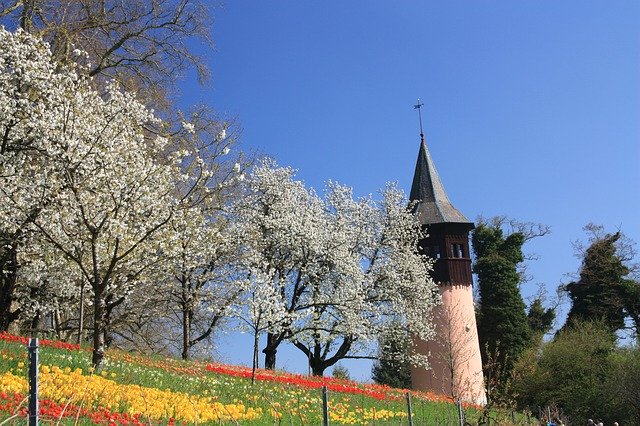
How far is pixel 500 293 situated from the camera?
3819 centimetres

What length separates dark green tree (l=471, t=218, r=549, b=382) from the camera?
3700cm

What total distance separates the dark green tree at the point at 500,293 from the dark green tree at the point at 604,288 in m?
4.06

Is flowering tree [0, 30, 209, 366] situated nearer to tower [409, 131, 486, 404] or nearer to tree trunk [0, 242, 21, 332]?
tree trunk [0, 242, 21, 332]

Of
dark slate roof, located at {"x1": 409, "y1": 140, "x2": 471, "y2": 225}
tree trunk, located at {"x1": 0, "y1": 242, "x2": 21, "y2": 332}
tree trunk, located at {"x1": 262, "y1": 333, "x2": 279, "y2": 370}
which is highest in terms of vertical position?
dark slate roof, located at {"x1": 409, "y1": 140, "x2": 471, "y2": 225}

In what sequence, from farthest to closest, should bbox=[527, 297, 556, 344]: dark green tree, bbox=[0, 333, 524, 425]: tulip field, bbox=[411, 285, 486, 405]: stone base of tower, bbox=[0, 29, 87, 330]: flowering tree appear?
bbox=[527, 297, 556, 344]: dark green tree → bbox=[411, 285, 486, 405]: stone base of tower → bbox=[0, 29, 87, 330]: flowering tree → bbox=[0, 333, 524, 425]: tulip field

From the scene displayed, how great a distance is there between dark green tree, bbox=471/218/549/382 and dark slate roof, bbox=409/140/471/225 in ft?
14.1

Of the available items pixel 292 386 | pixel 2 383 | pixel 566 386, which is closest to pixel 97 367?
pixel 2 383

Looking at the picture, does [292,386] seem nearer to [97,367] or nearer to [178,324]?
[97,367]

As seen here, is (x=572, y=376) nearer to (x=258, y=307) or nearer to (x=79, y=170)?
(x=258, y=307)

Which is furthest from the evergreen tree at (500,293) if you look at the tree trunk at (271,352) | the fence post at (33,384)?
the fence post at (33,384)

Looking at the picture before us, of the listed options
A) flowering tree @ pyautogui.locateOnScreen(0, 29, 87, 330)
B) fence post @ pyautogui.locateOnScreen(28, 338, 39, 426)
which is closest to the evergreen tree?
flowering tree @ pyautogui.locateOnScreen(0, 29, 87, 330)

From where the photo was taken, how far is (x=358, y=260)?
32000mm

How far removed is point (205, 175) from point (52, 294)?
11.1m

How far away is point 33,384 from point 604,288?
135ft
